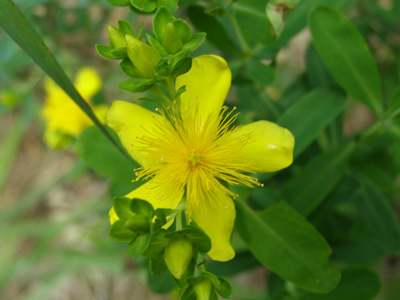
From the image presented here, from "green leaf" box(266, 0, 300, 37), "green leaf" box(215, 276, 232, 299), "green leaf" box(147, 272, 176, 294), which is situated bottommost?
"green leaf" box(147, 272, 176, 294)

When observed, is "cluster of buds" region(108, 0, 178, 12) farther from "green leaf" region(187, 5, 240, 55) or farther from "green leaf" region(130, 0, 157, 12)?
"green leaf" region(187, 5, 240, 55)

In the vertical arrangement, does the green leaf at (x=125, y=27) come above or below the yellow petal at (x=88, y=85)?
above

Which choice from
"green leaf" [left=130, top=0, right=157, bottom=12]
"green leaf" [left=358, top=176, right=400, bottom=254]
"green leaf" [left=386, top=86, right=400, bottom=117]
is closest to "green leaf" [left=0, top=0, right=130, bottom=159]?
"green leaf" [left=130, top=0, right=157, bottom=12]

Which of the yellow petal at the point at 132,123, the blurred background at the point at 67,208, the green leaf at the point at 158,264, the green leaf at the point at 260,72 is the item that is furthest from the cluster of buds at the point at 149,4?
the blurred background at the point at 67,208

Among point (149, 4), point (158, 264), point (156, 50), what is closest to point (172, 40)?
point (156, 50)

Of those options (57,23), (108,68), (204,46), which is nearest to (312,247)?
(204,46)

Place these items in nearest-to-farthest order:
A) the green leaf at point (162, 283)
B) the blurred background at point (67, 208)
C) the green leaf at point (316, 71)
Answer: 1. the green leaf at point (162, 283)
2. the green leaf at point (316, 71)
3. the blurred background at point (67, 208)

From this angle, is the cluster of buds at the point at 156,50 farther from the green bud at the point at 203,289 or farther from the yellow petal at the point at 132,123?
the green bud at the point at 203,289

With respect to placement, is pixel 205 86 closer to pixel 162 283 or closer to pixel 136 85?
pixel 136 85
